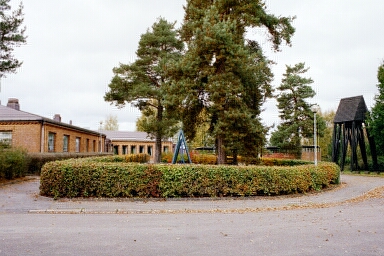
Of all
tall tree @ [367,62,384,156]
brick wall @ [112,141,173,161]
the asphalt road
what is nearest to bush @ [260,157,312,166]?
tall tree @ [367,62,384,156]

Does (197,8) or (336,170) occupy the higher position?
(197,8)

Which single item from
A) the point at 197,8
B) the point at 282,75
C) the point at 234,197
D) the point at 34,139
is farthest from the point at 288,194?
the point at 282,75

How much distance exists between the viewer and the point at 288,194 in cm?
1420

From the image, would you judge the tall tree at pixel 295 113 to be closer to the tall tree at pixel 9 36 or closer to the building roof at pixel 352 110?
the building roof at pixel 352 110

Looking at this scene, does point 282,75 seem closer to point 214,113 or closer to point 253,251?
point 214,113

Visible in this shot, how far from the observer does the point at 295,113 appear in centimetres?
3747

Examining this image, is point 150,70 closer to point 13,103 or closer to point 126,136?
point 13,103

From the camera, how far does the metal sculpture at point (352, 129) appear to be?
99.1 ft

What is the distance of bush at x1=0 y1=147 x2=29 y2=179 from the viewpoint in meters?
16.1

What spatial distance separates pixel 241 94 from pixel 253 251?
592 inches

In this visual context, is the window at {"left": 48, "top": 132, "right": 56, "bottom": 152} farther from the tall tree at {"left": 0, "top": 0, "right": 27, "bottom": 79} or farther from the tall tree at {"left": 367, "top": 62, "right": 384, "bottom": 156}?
the tall tree at {"left": 367, "top": 62, "right": 384, "bottom": 156}

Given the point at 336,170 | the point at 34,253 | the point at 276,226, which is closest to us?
the point at 34,253

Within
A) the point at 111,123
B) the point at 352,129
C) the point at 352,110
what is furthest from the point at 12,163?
the point at 111,123

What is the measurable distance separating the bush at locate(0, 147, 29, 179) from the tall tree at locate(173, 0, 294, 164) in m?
9.20
